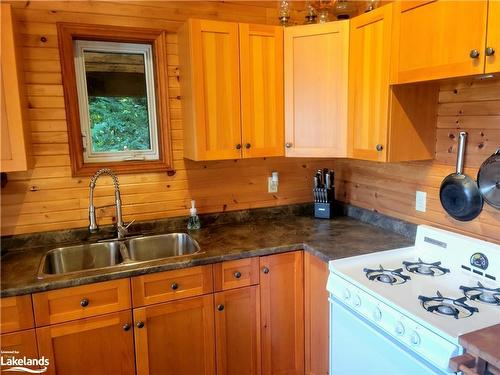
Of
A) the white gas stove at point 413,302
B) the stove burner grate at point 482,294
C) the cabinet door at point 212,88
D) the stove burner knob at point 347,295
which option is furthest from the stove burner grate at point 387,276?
the cabinet door at point 212,88

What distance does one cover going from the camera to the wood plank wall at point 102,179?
6.61ft

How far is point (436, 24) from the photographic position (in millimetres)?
1543

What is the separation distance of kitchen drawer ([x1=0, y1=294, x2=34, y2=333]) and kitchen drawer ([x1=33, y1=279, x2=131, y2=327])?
27 mm

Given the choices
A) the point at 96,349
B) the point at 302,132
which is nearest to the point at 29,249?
the point at 96,349

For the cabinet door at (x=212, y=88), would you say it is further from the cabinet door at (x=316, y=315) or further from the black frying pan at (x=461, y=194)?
the black frying pan at (x=461, y=194)

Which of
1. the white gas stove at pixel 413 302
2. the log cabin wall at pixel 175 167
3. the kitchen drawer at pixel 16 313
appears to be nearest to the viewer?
the white gas stove at pixel 413 302

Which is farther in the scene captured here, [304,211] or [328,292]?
[304,211]

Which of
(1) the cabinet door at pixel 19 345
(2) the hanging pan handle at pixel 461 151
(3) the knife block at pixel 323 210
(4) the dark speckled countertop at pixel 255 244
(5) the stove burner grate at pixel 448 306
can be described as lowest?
(1) the cabinet door at pixel 19 345

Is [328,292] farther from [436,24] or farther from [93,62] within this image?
[93,62]

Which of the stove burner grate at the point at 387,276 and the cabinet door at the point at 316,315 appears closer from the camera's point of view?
the stove burner grate at the point at 387,276

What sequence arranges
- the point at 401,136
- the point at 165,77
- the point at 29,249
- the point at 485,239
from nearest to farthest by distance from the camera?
1. the point at 485,239
2. the point at 401,136
3. the point at 29,249
4. the point at 165,77

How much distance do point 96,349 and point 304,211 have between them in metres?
1.58

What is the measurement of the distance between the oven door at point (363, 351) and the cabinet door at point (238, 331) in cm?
42

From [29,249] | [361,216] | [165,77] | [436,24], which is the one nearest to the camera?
[436,24]
